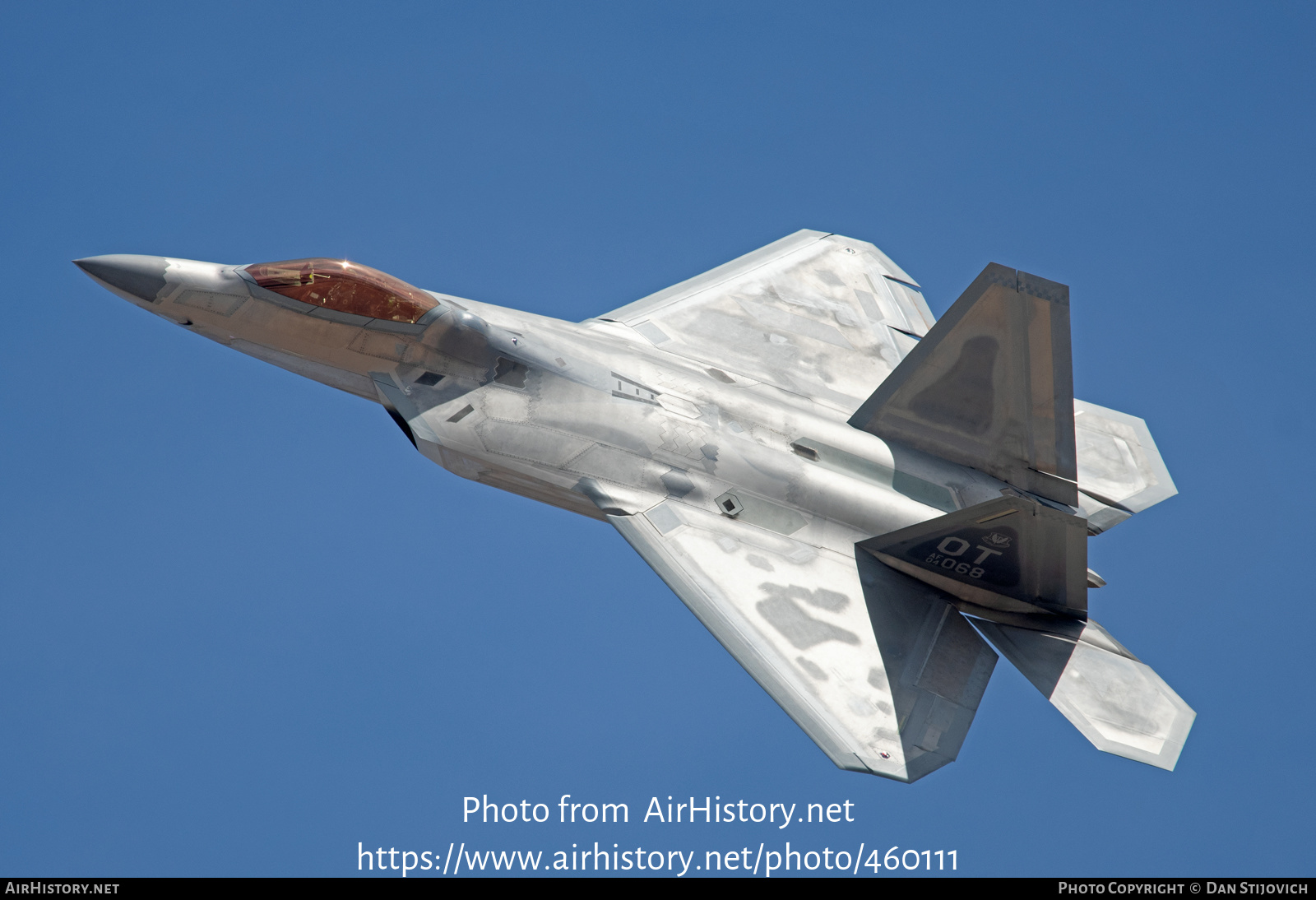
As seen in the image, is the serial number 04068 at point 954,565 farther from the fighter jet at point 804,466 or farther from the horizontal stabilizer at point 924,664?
the horizontal stabilizer at point 924,664

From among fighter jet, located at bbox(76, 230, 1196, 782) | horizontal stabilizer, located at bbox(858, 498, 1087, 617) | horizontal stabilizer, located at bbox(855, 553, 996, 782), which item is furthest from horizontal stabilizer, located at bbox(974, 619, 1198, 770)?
horizontal stabilizer, located at bbox(855, 553, 996, 782)

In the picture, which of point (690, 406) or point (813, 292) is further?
point (813, 292)

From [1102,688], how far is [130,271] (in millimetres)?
14496

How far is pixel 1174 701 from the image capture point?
1877 cm

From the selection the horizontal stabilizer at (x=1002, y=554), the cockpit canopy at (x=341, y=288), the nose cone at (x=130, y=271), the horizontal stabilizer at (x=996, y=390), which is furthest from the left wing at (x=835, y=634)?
the nose cone at (x=130, y=271)

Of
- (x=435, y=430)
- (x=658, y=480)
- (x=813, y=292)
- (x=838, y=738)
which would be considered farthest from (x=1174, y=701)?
(x=435, y=430)

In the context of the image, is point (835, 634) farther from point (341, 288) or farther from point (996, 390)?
point (341, 288)

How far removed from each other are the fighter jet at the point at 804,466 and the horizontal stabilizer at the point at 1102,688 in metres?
0.03

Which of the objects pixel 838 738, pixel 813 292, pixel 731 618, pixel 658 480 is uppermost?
pixel 813 292

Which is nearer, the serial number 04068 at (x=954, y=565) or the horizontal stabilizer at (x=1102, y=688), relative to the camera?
the horizontal stabilizer at (x=1102, y=688)

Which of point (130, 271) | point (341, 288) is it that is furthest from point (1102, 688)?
point (130, 271)

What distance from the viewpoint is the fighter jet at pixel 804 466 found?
723 inches

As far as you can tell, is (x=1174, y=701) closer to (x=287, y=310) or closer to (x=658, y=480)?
(x=658, y=480)

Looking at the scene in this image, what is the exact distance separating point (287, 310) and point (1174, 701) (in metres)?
13.3
